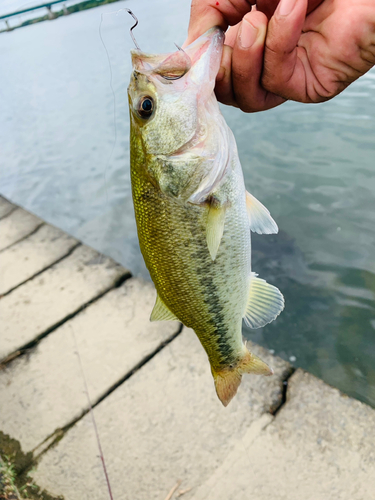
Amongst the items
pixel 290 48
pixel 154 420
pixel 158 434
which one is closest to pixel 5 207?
pixel 154 420

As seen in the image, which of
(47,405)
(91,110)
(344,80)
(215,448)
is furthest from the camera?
(91,110)

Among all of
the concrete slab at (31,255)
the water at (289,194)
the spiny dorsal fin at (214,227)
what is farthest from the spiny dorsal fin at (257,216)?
the concrete slab at (31,255)

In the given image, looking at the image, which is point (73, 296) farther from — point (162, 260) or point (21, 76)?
point (21, 76)

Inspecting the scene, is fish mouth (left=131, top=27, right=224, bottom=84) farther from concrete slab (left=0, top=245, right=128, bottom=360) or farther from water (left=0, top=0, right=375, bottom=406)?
concrete slab (left=0, top=245, right=128, bottom=360)

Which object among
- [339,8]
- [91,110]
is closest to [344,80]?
[339,8]

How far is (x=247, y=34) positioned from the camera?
1427 mm

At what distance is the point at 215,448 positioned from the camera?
2592 mm

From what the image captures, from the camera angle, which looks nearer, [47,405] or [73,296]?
[47,405]

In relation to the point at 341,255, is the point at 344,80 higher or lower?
higher

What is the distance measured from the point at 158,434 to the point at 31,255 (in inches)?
120

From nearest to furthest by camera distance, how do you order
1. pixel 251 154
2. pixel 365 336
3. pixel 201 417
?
1. pixel 201 417
2. pixel 365 336
3. pixel 251 154

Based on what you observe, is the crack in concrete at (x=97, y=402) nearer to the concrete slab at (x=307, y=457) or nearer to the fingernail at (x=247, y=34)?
the concrete slab at (x=307, y=457)

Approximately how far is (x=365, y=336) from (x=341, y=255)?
128 cm

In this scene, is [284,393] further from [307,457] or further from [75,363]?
[75,363]
